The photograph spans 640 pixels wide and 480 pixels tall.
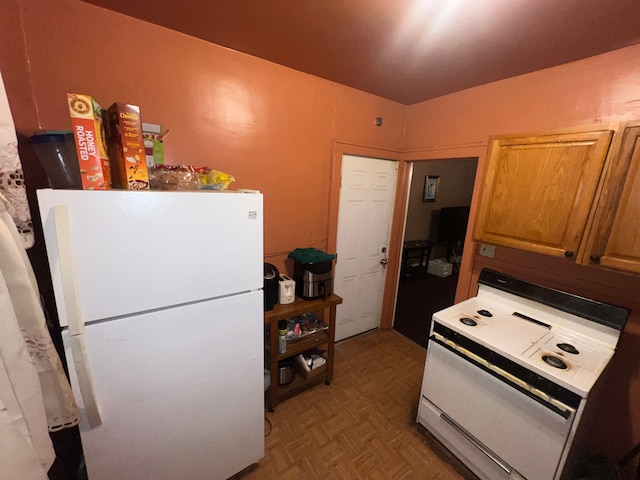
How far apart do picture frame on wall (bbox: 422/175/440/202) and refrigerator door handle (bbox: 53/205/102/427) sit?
15.3 feet

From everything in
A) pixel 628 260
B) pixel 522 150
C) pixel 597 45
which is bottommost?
pixel 628 260

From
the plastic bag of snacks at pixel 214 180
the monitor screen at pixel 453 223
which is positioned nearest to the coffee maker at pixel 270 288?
the plastic bag of snacks at pixel 214 180

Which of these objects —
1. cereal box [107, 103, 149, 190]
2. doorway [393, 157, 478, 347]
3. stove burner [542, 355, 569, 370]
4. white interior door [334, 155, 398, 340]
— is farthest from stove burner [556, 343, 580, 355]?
doorway [393, 157, 478, 347]

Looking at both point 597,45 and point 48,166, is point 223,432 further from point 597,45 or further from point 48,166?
point 597,45

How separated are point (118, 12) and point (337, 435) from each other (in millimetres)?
2851

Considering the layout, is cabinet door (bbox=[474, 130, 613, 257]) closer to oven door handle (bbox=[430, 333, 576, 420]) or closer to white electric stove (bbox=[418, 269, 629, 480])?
white electric stove (bbox=[418, 269, 629, 480])

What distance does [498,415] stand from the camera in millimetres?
1341

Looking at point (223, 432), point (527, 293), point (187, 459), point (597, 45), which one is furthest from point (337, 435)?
point (597, 45)

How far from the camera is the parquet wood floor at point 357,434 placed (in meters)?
1.51

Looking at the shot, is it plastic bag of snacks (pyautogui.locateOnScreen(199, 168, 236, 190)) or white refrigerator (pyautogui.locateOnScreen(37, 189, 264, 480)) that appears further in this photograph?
plastic bag of snacks (pyautogui.locateOnScreen(199, 168, 236, 190))

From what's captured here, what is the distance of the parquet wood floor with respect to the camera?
1513mm

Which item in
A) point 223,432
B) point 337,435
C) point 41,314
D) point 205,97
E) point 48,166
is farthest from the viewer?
point 337,435

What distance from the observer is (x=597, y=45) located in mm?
1363

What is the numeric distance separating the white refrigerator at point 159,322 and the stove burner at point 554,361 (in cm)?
144
